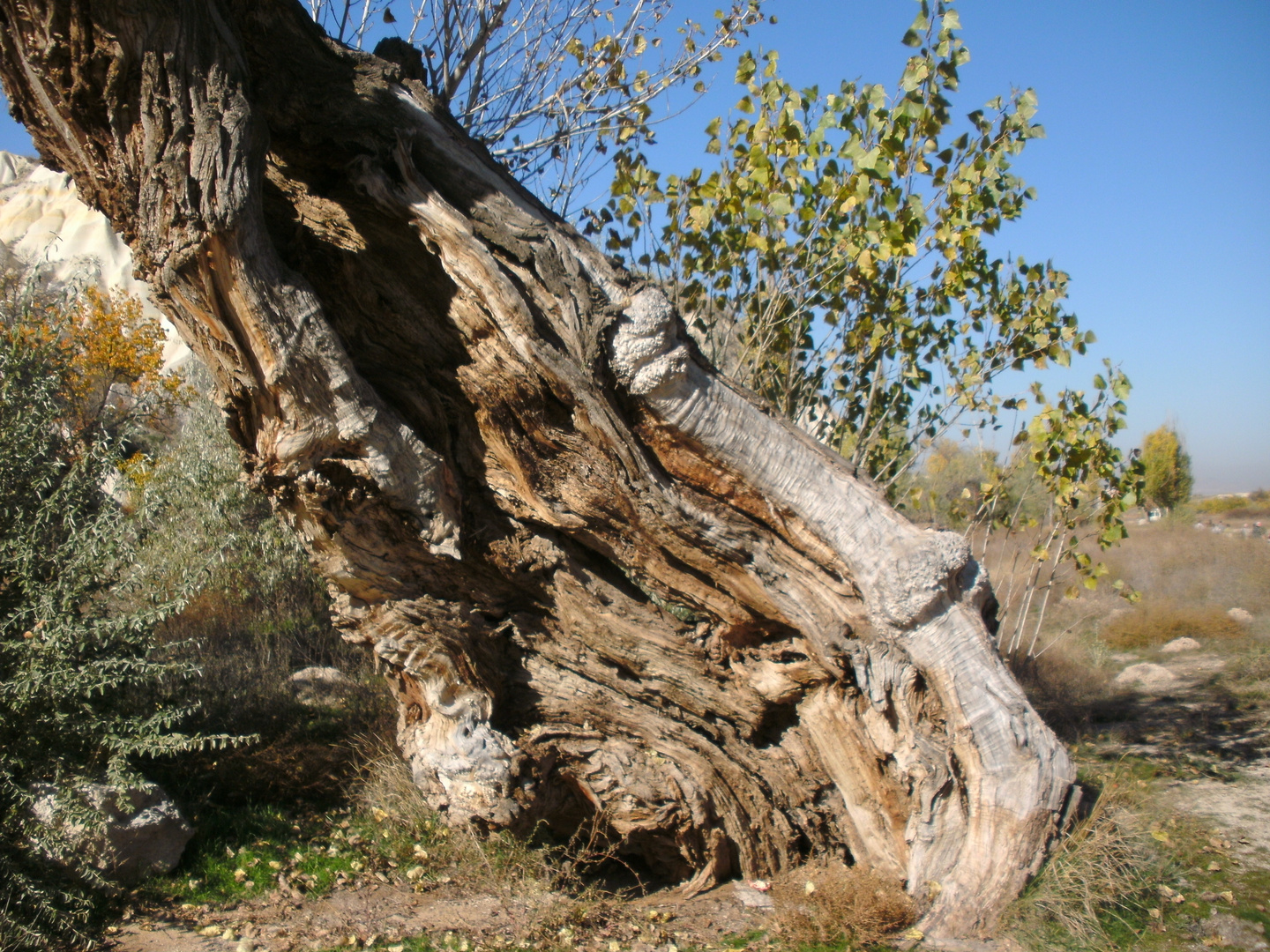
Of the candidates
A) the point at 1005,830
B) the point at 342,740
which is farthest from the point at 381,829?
the point at 1005,830

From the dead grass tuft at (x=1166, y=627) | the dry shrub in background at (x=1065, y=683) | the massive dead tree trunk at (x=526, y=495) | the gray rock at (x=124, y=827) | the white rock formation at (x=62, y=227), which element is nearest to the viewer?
the massive dead tree trunk at (x=526, y=495)

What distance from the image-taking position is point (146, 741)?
4176 mm

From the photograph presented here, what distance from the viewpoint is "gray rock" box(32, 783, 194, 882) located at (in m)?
3.91

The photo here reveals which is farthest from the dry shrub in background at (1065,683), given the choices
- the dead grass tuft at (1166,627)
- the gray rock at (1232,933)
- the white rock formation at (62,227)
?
the white rock formation at (62,227)

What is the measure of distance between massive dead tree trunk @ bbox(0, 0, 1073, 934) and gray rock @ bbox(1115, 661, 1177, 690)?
672 cm

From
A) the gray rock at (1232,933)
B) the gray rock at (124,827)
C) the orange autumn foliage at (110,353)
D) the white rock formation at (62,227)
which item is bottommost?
the gray rock at (1232,933)

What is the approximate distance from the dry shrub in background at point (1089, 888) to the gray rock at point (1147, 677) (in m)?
6.04

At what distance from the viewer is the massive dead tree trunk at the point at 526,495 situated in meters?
2.92

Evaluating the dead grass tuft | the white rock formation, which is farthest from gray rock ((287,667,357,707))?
the white rock formation

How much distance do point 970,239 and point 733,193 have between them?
157 cm

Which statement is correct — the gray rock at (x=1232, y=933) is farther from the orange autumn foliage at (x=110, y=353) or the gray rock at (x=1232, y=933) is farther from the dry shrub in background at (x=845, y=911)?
the orange autumn foliage at (x=110, y=353)

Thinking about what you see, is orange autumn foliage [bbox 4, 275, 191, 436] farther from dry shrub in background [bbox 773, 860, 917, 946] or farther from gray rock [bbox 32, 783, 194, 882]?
dry shrub in background [bbox 773, 860, 917, 946]

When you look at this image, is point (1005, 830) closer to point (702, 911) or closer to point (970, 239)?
point (702, 911)

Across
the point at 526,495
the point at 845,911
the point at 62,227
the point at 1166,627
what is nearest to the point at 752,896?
the point at 845,911
